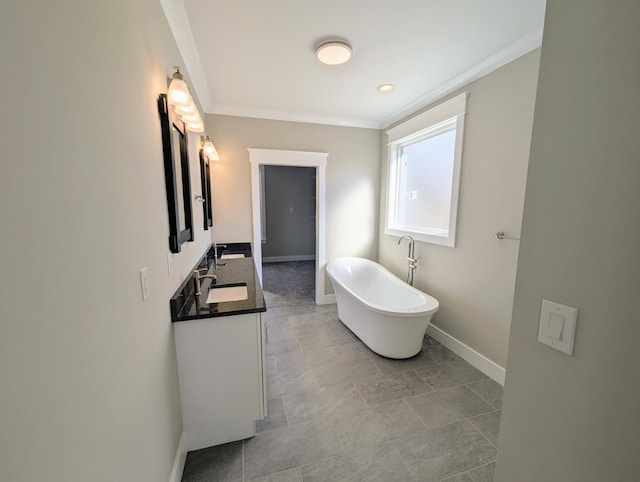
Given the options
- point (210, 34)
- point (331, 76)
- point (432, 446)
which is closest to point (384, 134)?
point (331, 76)

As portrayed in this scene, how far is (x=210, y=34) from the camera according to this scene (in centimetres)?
184

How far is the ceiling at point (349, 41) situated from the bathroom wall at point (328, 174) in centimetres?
42

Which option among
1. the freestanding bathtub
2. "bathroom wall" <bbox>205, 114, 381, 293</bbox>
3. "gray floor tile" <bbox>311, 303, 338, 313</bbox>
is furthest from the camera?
"gray floor tile" <bbox>311, 303, 338, 313</bbox>

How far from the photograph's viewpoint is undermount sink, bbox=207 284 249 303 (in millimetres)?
2025

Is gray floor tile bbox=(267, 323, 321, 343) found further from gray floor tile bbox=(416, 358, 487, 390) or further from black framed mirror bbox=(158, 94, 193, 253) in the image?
black framed mirror bbox=(158, 94, 193, 253)

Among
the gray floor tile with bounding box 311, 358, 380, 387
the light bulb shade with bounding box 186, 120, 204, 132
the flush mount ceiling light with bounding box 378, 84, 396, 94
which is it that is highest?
the flush mount ceiling light with bounding box 378, 84, 396, 94

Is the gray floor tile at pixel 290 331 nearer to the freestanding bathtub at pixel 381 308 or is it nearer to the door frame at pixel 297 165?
the freestanding bathtub at pixel 381 308

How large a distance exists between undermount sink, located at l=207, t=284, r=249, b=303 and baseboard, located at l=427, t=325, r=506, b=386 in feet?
7.05

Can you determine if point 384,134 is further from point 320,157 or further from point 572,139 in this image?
point 572,139

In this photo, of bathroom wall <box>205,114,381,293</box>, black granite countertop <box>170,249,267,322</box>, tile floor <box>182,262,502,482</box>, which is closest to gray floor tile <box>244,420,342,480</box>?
tile floor <box>182,262,502,482</box>

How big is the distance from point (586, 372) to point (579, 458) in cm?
22

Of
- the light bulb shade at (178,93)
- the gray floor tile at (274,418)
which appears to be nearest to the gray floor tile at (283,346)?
the gray floor tile at (274,418)

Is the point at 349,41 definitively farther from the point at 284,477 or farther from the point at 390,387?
the point at 284,477

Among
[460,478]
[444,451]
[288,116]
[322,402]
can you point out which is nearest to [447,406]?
[444,451]
